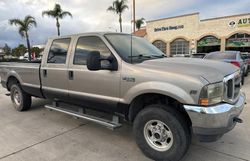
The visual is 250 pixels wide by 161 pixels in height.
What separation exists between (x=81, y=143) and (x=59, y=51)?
2.02 meters

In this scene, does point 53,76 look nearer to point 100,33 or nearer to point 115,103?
point 100,33

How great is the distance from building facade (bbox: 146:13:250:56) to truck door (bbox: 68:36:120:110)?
28.2m

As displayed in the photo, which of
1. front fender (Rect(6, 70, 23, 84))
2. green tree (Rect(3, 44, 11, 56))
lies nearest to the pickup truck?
front fender (Rect(6, 70, 23, 84))

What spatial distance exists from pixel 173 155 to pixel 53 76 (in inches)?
117

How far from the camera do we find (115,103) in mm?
3830

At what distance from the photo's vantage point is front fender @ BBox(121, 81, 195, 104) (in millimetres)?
2994

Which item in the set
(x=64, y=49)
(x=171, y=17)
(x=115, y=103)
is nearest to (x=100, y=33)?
(x=64, y=49)

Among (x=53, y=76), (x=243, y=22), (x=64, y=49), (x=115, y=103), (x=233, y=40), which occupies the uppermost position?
(x=243, y=22)

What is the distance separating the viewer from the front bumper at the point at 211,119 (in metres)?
2.88

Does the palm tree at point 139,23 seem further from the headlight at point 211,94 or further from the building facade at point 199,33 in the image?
the headlight at point 211,94

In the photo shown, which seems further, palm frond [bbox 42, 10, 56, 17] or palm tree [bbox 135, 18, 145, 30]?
palm tree [bbox 135, 18, 145, 30]

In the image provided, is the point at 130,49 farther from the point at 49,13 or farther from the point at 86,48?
the point at 49,13

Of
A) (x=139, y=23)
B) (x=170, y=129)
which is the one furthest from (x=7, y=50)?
(x=170, y=129)

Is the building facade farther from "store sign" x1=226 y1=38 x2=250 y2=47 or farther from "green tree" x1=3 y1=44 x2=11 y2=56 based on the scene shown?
"green tree" x1=3 y1=44 x2=11 y2=56
